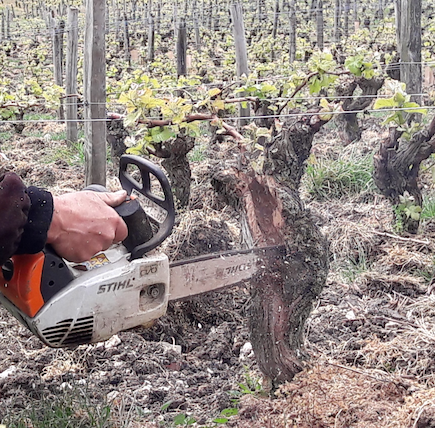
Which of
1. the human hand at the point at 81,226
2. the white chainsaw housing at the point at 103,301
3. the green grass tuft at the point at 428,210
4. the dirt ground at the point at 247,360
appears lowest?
the dirt ground at the point at 247,360

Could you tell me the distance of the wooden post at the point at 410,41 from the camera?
16.3 feet

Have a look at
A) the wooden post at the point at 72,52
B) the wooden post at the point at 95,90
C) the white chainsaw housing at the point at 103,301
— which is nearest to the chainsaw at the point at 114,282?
the white chainsaw housing at the point at 103,301

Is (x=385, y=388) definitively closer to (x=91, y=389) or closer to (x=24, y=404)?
(x=91, y=389)

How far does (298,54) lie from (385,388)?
354 inches

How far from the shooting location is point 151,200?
2268 mm

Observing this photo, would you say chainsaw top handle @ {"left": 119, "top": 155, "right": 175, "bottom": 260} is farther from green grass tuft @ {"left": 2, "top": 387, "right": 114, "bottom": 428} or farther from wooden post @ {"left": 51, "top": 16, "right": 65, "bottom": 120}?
wooden post @ {"left": 51, "top": 16, "right": 65, "bottom": 120}

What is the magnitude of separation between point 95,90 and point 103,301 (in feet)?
7.06

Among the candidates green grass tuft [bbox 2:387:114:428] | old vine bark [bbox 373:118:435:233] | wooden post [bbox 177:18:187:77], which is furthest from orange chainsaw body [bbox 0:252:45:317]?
wooden post [bbox 177:18:187:77]

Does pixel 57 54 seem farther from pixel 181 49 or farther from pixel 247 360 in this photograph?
pixel 247 360

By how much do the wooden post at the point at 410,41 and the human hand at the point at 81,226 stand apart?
3835mm

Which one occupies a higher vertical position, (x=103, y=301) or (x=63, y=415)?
(x=103, y=301)

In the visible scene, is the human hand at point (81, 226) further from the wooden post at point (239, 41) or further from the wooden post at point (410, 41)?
the wooden post at point (239, 41)

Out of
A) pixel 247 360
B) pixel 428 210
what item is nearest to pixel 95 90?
pixel 247 360

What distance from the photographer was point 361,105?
294 inches
